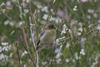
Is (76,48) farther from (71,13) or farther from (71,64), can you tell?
Answer: (71,13)

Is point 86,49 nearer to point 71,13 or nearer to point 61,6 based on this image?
point 71,13

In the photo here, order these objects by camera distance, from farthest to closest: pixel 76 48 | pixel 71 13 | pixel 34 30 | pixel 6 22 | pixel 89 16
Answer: pixel 6 22
pixel 89 16
pixel 71 13
pixel 76 48
pixel 34 30

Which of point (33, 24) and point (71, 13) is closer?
point (33, 24)

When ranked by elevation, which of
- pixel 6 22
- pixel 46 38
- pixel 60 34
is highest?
pixel 60 34

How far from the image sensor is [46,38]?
3.30 meters

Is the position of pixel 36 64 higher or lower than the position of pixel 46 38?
higher

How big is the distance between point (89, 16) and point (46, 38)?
0.84 meters

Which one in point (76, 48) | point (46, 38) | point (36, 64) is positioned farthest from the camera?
point (46, 38)

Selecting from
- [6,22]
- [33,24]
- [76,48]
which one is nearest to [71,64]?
[76,48]

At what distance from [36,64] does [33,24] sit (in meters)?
0.25

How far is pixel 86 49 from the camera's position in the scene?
3.22 meters

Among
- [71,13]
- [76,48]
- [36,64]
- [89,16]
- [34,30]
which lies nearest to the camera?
[36,64]

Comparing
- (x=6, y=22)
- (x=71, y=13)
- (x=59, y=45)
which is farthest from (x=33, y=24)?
(x=6, y=22)

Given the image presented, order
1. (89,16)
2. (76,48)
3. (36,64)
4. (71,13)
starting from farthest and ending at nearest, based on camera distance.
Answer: (89,16)
(71,13)
(76,48)
(36,64)
